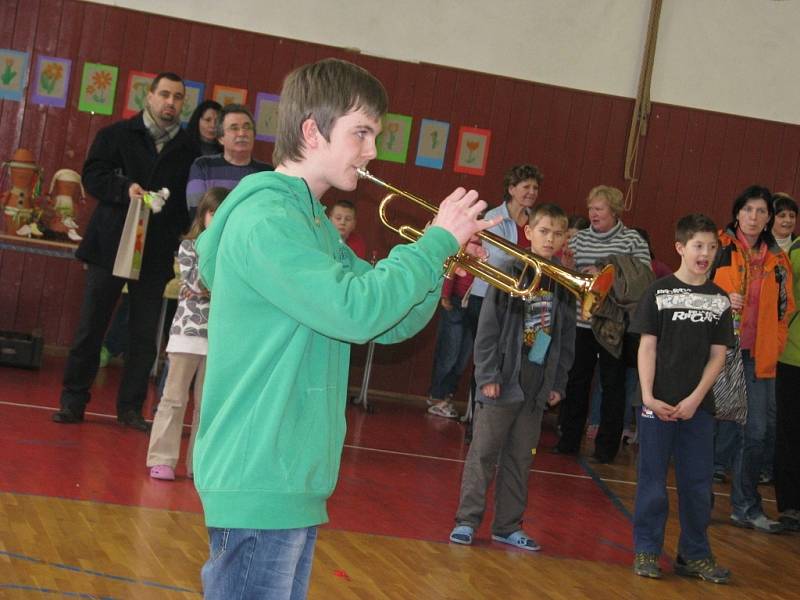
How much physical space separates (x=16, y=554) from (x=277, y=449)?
2151 millimetres

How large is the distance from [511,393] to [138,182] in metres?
2.68

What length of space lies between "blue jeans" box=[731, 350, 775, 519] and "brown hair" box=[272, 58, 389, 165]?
4.12 m

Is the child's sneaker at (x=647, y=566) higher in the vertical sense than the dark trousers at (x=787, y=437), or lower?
lower

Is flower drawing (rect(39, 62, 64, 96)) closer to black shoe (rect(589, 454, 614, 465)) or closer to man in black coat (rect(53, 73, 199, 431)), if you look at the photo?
man in black coat (rect(53, 73, 199, 431))

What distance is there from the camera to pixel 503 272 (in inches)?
128

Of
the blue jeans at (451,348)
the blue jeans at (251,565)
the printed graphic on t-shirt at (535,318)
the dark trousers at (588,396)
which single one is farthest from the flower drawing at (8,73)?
the blue jeans at (251,565)

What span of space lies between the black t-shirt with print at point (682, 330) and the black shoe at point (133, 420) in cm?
292

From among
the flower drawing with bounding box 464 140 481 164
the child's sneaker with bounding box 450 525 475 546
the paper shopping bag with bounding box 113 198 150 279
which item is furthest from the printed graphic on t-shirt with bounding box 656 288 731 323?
the flower drawing with bounding box 464 140 481 164

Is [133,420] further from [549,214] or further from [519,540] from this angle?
[549,214]

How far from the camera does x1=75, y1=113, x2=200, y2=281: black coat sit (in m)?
6.26

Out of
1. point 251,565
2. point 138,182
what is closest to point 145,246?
point 138,182

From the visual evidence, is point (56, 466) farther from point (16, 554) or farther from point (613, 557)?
point (613, 557)

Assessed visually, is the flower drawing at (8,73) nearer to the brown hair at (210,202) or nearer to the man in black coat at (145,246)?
the man in black coat at (145,246)

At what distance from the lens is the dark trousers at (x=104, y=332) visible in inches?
245
